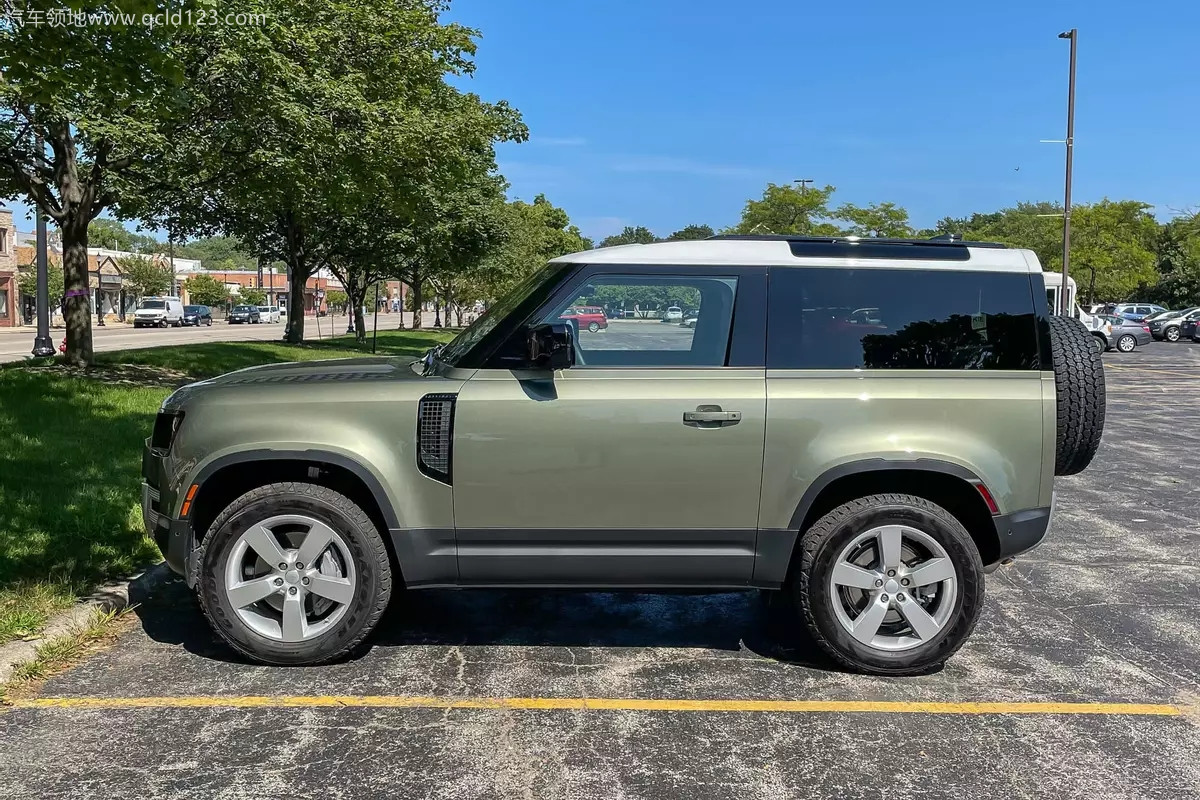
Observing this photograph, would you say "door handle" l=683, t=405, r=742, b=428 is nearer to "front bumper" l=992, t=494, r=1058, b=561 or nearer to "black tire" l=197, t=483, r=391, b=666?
"front bumper" l=992, t=494, r=1058, b=561

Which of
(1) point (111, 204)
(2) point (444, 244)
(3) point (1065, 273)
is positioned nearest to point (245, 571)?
(1) point (111, 204)

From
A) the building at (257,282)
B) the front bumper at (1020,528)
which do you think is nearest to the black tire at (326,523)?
the front bumper at (1020,528)

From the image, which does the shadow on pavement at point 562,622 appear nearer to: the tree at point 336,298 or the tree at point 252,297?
the tree at point 252,297

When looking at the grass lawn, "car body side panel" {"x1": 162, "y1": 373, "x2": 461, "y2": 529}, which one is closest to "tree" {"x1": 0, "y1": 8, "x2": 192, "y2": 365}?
the grass lawn

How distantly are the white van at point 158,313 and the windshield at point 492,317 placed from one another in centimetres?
5440

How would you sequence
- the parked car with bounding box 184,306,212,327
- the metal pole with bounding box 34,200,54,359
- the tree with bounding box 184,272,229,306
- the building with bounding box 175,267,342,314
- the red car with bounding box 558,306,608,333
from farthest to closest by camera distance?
the building with bounding box 175,267,342,314 < the tree with bounding box 184,272,229,306 < the parked car with bounding box 184,306,212,327 < the metal pole with bounding box 34,200,54,359 < the red car with bounding box 558,306,608,333

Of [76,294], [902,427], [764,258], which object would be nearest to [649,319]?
[764,258]

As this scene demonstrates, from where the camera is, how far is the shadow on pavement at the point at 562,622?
14.9 ft

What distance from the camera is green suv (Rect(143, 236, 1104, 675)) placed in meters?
4.02

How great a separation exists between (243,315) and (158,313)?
14.2 meters

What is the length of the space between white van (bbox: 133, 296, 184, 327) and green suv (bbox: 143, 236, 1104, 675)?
54319 mm

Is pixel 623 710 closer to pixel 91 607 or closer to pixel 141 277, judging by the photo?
pixel 91 607

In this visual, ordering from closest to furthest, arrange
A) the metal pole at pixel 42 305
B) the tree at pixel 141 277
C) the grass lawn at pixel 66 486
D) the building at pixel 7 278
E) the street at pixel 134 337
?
the grass lawn at pixel 66 486, the metal pole at pixel 42 305, the street at pixel 134 337, the building at pixel 7 278, the tree at pixel 141 277

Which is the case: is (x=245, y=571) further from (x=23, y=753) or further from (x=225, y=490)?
(x=23, y=753)
